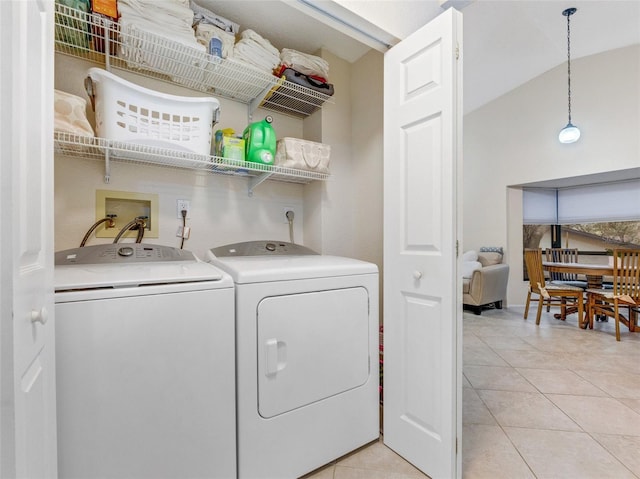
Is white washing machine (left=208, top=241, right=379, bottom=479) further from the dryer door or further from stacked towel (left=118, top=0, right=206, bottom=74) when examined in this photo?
stacked towel (left=118, top=0, right=206, bottom=74)

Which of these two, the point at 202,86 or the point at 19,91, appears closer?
the point at 19,91

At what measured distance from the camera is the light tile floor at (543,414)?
54.6 inches

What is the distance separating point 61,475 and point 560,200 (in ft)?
22.3

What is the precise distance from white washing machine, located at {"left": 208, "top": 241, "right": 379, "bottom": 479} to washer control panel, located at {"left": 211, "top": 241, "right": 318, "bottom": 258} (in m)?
0.32

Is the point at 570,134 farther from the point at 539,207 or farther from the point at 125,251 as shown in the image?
the point at 125,251

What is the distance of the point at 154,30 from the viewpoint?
54.2 inches

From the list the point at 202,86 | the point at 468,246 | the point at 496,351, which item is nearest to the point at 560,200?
the point at 468,246

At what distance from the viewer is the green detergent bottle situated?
1.68 meters

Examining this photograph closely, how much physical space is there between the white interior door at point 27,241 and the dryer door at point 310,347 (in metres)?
0.64

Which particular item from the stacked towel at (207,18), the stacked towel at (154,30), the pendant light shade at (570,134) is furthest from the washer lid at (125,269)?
the pendant light shade at (570,134)

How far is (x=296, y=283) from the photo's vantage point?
1282 mm

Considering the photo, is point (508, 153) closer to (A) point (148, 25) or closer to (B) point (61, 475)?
(A) point (148, 25)

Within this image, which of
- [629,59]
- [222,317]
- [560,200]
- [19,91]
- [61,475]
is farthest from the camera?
[560,200]

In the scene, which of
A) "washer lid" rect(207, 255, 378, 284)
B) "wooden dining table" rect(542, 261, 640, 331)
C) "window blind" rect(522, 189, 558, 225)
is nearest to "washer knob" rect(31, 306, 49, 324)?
"washer lid" rect(207, 255, 378, 284)
